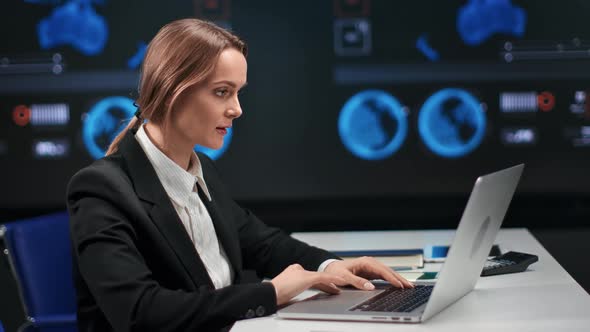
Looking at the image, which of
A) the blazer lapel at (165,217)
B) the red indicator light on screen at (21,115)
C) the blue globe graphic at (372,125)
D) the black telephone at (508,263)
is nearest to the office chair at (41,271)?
the blazer lapel at (165,217)

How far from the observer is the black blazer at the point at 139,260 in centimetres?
181

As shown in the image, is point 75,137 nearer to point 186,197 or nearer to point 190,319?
point 186,197

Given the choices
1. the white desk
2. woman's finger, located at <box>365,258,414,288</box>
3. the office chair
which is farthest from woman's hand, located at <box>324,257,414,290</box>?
the office chair

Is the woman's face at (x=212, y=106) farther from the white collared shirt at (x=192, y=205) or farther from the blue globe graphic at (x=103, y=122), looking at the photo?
the blue globe graphic at (x=103, y=122)

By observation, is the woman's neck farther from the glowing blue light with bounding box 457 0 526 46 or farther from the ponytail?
the glowing blue light with bounding box 457 0 526 46

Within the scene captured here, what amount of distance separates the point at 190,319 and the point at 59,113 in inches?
113

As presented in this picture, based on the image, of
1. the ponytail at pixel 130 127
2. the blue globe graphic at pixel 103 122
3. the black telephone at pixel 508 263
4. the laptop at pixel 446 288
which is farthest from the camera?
the blue globe graphic at pixel 103 122

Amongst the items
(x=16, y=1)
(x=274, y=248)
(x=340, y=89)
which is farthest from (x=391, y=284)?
(x=16, y=1)

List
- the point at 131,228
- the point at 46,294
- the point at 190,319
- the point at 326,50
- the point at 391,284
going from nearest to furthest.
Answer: the point at 190,319, the point at 131,228, the point at 391,284, the point at 46,294, the point at 326,50

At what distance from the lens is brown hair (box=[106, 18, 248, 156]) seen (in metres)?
2.06

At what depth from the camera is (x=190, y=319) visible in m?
1.80

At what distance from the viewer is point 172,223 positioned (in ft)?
6.72

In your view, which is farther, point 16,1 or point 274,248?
point 16,1

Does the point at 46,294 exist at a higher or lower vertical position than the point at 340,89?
lower
